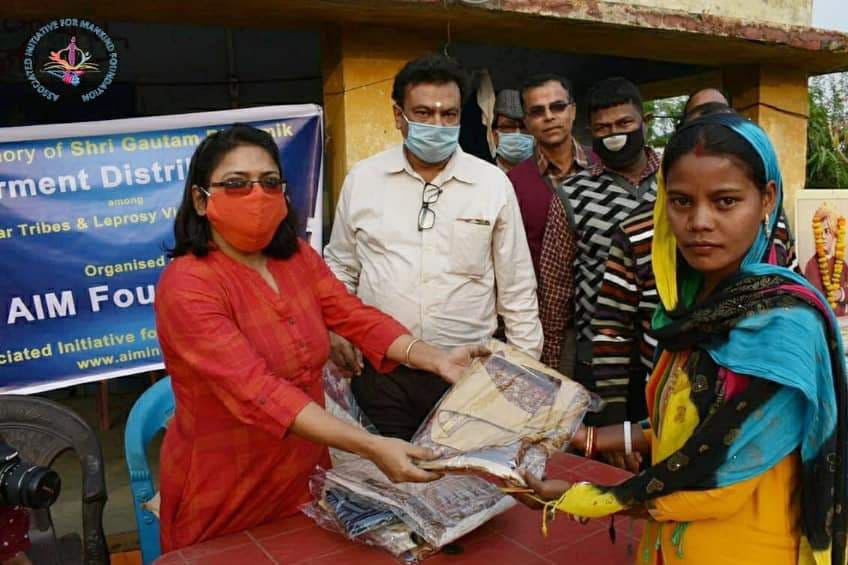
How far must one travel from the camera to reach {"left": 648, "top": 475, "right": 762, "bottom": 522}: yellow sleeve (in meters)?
1.19

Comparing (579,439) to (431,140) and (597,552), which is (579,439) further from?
(431,140)

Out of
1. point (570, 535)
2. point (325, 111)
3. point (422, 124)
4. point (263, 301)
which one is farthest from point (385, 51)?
point (570, 535)

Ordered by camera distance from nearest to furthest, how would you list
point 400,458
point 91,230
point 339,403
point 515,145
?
point 400,458 → point 339,403 → point 91,230 → point 515,145

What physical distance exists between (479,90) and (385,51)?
1.79 metres

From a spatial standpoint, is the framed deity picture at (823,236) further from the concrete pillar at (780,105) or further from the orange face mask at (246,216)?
the orange face mask at (246,216)

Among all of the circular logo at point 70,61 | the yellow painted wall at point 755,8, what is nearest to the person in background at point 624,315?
the yellow painted wall at point 755,8

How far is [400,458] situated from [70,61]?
4.76 metres

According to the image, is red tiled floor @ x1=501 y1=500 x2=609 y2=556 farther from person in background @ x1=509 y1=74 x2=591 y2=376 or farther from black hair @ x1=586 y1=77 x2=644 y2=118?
black hair @ x1=586 y1=77 x2=644 y2=118

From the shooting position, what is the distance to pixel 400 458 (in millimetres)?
1481

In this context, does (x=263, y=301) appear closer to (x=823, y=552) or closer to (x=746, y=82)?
(x=823, y=552)

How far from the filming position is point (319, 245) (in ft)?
13.6

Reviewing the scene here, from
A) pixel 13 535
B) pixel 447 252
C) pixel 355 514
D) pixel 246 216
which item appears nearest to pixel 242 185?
pixel 246 216

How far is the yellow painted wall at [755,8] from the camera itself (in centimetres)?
553

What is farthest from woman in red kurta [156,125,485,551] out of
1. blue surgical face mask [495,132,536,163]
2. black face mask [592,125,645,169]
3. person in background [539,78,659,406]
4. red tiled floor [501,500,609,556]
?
blue surgical face mask [495,132,536,163]
